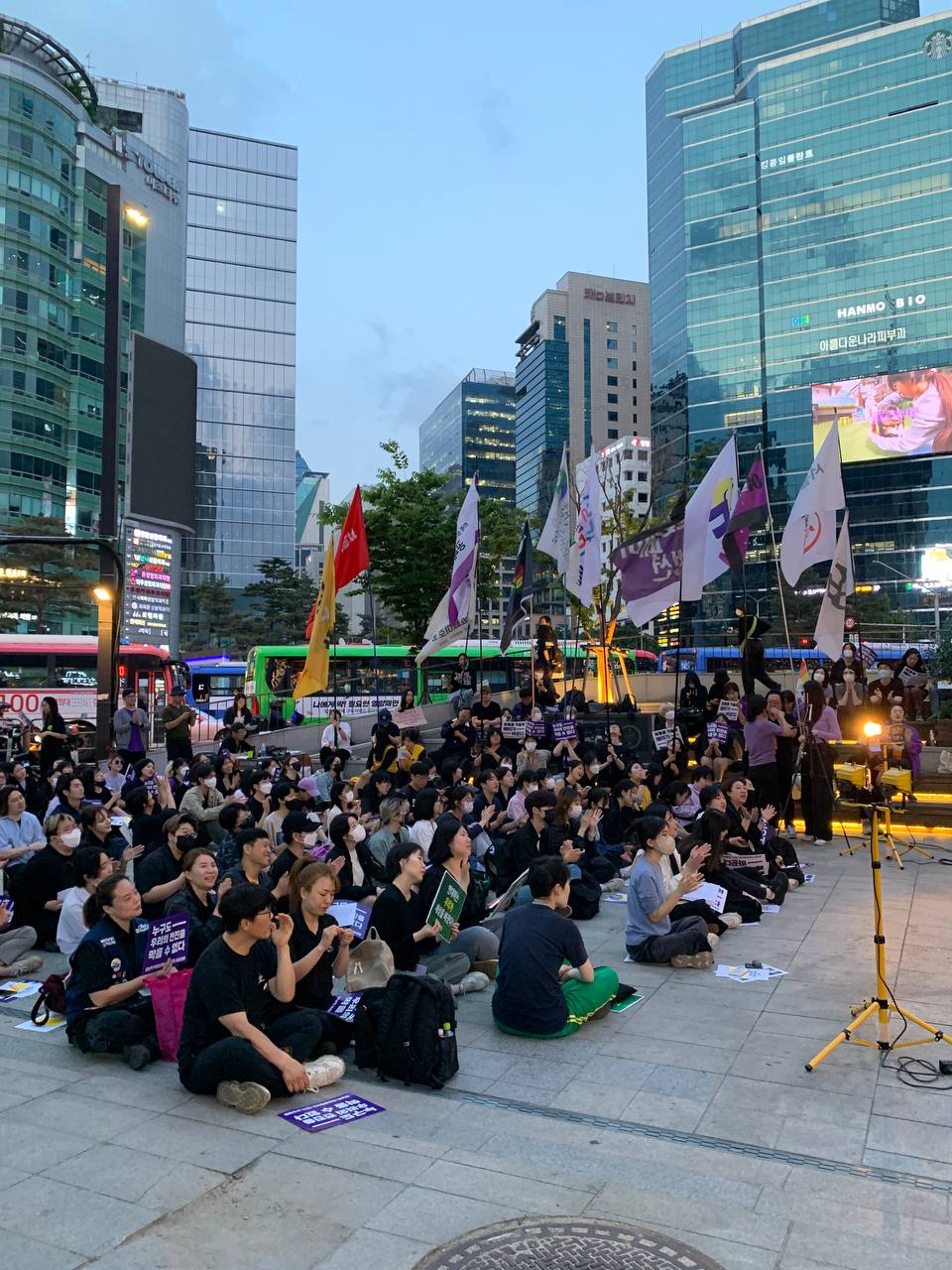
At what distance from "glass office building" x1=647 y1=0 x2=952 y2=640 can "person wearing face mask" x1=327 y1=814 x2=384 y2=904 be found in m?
77.9

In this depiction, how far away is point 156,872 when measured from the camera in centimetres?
831

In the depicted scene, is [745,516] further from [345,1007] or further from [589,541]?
[345,1007]

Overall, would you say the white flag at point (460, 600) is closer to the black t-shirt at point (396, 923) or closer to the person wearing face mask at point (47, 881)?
the person wearing face mask at point (47, 881)

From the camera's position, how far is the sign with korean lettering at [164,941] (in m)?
6.40

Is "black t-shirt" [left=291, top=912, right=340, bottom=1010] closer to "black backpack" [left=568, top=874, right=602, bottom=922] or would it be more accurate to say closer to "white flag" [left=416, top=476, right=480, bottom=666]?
"black backpack" [left=568, top=874, right=602, bottom=922]

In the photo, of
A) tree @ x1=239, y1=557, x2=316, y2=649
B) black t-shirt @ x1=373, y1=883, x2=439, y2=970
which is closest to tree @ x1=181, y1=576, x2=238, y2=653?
tree @ x1=239, y1=557, x2=316, y2=649

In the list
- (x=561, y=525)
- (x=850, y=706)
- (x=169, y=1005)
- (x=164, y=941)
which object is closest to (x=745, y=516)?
(x=561, y=525)

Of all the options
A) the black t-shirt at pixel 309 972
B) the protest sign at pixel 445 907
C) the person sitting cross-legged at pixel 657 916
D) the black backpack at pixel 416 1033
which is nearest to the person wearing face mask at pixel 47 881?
the black t-shirt at pixel 309 972

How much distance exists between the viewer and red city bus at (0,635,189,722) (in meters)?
31.8

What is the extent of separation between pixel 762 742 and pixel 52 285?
62.9 m

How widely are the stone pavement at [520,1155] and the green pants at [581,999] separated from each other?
0.11m

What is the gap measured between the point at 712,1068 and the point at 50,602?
55.4m

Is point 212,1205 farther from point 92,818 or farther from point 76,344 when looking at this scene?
point 76,344

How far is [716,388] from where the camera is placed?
99250 mm
